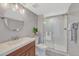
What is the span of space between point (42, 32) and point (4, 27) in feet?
1.87

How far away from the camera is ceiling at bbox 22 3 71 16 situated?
1086 mm

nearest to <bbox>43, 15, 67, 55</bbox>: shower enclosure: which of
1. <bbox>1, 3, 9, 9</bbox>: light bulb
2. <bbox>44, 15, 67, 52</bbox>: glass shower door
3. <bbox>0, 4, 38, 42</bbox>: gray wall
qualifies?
<bbox>44, 15, 67, 52</bbox>: glass shower door

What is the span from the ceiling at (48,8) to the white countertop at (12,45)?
1.39 feet

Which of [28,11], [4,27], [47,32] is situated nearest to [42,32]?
[47,32]

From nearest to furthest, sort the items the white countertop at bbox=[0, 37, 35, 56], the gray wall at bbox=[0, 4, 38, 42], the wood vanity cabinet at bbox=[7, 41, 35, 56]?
1. the white countertop at bbox=[0, 37, 35, 56]
2. the wood vanity cabinet at bbox=[7, 41, 35, 56]
3. the gray wall at bbox=[0, 4, 38, 42]

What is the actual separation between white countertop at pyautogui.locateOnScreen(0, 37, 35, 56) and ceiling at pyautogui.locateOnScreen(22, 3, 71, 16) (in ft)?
1.39

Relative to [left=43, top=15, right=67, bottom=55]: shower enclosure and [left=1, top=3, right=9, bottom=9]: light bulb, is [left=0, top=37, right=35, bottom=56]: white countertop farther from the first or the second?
[left=1, top=3, right=9, bottom=9]: light bulb

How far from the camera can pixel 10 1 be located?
1023 millimetres

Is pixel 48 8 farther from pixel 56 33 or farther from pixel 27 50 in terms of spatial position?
pixel 27 50

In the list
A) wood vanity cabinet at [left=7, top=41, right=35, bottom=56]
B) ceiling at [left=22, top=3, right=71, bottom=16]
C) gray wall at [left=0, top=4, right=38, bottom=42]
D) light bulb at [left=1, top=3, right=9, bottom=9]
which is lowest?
wood vanity cabinet at [left=7, top=41, right=35, bottom=56]

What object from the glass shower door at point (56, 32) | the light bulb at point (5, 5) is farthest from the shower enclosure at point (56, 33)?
the light bulb at point (5, 5)

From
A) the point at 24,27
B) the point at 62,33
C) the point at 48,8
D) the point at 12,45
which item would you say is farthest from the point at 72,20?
the point at 12,45

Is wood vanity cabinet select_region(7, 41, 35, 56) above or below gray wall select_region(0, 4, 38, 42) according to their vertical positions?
below

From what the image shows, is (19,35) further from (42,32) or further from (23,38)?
(42,32)
